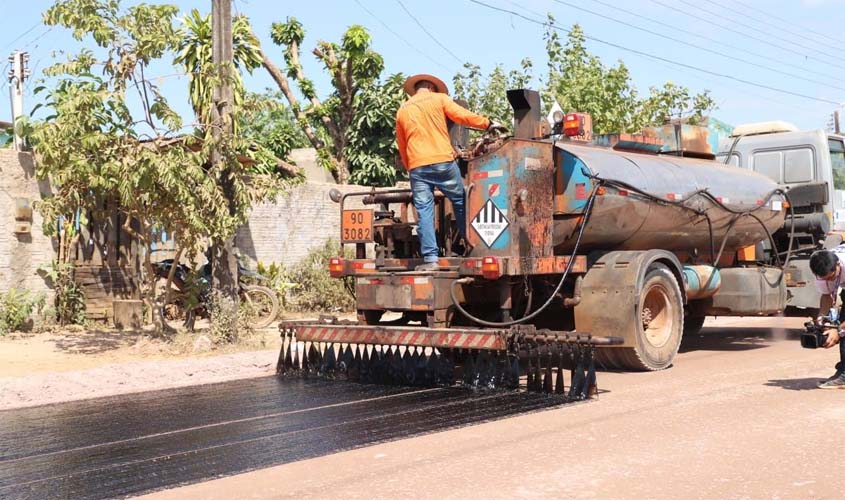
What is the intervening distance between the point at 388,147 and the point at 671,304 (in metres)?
15.5

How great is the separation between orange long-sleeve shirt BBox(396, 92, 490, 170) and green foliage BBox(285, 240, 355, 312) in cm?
783

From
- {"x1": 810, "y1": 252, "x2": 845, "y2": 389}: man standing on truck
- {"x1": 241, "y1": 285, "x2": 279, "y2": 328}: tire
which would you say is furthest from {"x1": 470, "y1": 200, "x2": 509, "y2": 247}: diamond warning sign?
{"x1": 241, "y1": 285, "x2": 279, "y2": 328}: tire

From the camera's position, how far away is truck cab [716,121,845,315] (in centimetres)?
1216

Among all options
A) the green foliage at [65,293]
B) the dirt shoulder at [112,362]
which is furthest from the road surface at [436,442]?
the green foliage at [65,293]

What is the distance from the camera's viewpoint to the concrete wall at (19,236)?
13180mm

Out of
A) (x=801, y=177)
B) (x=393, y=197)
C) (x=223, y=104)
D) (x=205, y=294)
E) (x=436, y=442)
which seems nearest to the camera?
(x=436, y=442)

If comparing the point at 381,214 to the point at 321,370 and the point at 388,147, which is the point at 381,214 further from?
the point at 388,147

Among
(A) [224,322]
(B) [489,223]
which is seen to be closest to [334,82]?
(A) [224,322]

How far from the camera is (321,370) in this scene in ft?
30.8

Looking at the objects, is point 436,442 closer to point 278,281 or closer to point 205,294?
point 205,294

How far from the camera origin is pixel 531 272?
8.82 meters

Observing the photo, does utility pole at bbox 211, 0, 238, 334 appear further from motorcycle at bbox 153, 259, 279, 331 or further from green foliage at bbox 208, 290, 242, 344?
motorcycle at bbox 153, 259, 279, 331

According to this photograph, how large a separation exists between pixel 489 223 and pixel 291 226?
863 cm

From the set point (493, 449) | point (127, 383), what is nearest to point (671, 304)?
point (493, 449)
